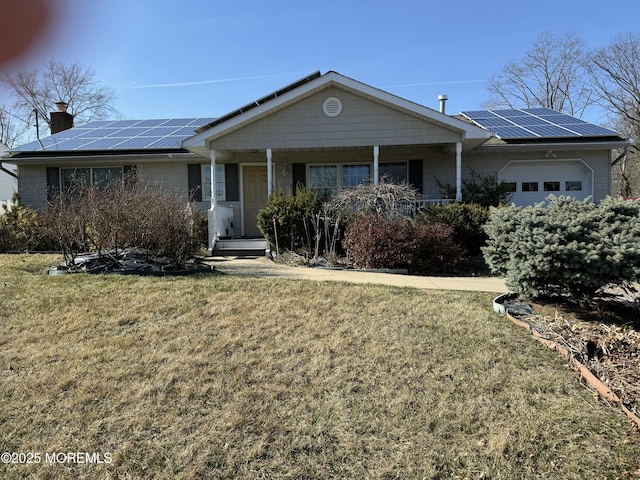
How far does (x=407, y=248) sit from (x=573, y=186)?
8032 millimetres

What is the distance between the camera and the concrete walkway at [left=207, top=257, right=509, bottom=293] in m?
7.05

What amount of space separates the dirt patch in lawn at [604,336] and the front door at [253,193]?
33.0 ft

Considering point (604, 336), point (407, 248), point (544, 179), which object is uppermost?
point (544, 179)

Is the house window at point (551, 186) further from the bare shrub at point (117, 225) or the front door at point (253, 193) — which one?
the bare shrub at point (117, 225)

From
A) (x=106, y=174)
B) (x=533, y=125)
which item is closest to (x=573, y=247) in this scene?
(x=533, y=125)

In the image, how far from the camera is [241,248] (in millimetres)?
11602

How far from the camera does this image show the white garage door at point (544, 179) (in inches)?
520

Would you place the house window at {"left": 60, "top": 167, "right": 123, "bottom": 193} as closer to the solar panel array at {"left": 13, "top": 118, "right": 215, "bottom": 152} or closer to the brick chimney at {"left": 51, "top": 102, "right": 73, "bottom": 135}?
the solar panel array at {"left": 13, "top": 118, "right": 215, "bottom": 152}

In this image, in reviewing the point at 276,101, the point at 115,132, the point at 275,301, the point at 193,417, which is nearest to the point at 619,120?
the point at 276,101

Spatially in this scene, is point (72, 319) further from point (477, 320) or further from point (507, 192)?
point (507, 192)

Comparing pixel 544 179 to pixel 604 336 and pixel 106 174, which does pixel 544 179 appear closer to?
pixel 604 336

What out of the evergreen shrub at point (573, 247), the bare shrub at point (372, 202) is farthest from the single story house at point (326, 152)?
the evergreen shrub at point (573, 247)

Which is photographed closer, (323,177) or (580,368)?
(580,368)

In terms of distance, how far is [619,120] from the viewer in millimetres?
34531
